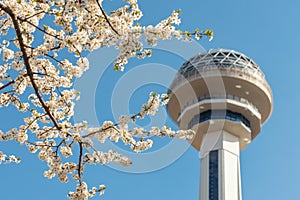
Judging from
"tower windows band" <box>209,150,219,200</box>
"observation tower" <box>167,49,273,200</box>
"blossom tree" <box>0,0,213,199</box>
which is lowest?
"blossom tree" <box>0,0,213,199</box>

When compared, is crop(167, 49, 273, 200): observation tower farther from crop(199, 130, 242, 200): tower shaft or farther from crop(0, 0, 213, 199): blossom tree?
crop(0, 0, 213, 199): blossom tree

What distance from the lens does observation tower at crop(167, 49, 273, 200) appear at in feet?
148

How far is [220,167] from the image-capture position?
4450 cm

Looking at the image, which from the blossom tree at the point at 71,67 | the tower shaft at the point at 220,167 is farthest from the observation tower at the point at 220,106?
the blossom tree at the point at 71,67

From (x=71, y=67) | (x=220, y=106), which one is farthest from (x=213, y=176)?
(x=71, y=67)

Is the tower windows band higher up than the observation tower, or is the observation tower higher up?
the observation tower

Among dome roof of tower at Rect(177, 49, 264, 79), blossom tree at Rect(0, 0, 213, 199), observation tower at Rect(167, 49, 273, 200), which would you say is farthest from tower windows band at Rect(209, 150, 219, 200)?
blossom tree at Rect(0, 0, 213, 199)

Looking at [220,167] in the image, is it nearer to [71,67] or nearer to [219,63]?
[219,63]

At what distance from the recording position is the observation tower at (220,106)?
4516 centimetres

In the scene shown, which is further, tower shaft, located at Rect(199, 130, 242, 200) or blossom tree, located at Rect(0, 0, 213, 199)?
tower shaft, located at Rect(199, 130, 242, 200)

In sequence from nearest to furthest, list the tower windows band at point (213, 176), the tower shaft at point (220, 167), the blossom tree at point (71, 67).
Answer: the blossom tree at point (71, 67)
the tower windows band at point (213, 176)
the tower shaft at point (220, 167)

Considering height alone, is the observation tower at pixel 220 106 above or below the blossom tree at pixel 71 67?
above

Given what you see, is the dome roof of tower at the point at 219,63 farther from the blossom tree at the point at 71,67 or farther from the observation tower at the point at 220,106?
the blossom tree at the point at 71,67

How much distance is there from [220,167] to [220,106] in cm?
669
